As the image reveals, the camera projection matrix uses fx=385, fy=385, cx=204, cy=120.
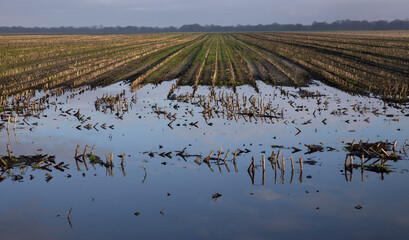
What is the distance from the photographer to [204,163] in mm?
14492

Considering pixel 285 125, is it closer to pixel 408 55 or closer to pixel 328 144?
pixel 328 144

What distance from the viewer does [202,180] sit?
42.3 feet

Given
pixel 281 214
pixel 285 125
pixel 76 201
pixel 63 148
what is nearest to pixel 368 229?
pixel 281 214

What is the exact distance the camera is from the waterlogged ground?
9.91 metres

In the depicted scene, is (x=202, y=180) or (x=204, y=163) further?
(x=204, y=163)

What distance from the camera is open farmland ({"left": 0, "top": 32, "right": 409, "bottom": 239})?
33.1 ft

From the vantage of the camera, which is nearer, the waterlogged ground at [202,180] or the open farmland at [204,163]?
the waterlogged ground at [202,180]

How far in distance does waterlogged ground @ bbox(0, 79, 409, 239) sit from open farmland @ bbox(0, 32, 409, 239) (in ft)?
0.16

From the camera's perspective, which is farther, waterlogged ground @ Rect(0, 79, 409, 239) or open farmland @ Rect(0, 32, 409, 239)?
open farmland @ Rect(0, 32, 409, 239)

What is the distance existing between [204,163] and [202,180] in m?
1.63

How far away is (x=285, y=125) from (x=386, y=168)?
6580 millimetres

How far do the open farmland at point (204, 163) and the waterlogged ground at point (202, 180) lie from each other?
49 mm

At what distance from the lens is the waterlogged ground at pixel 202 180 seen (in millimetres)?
9914

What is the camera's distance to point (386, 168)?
1362 centimetres
